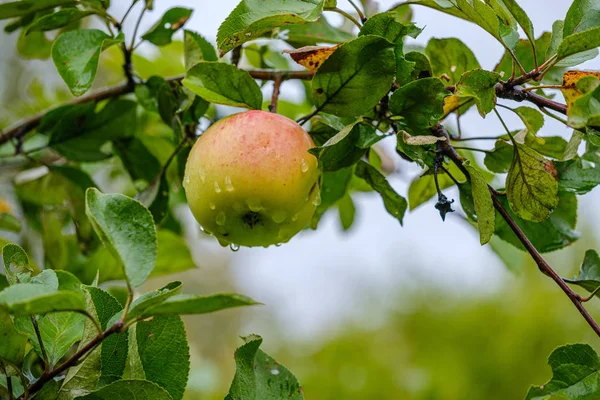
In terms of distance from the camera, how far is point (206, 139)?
0.65 m

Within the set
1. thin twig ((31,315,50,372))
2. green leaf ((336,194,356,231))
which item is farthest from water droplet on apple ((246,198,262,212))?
green leaf ((336,194,356,231))

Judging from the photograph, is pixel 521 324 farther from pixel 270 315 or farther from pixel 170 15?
pixel 270 315

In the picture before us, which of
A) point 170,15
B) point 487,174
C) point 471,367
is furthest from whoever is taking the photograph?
point 471,367

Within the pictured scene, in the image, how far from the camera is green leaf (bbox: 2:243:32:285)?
51 cm

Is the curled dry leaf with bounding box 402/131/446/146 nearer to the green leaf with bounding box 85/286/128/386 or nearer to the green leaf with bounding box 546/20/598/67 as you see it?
the green leaf with bounding box 546/20/598/67

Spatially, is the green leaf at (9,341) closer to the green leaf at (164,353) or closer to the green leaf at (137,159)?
the green leaf at (164,353)

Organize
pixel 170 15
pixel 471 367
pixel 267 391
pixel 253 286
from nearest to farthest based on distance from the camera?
pixel 267 391 < pixel 170 15 < pixel 471 367 < pixel 253 286

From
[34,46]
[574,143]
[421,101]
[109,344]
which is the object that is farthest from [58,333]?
[34,46]

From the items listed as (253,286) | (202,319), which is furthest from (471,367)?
(202,319)

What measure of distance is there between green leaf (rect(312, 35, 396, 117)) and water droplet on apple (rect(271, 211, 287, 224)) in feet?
0.39

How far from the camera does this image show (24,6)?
2.69 ft

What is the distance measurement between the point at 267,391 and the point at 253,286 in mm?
7495

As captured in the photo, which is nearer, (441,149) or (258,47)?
(441,149)

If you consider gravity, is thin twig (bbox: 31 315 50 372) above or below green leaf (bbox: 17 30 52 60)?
above
